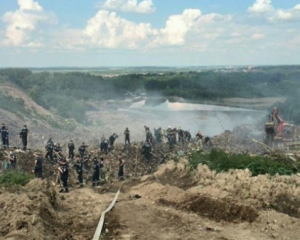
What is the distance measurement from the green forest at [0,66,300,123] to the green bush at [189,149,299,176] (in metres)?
32.9

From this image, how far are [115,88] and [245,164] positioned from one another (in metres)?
68.0

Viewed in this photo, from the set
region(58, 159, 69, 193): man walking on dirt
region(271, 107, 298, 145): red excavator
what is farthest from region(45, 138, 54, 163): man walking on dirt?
region(271, 107, 298, 145): red excavator

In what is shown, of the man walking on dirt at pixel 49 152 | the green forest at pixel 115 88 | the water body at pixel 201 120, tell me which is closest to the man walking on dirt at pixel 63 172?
the man walking on dirt at pixel 49 152

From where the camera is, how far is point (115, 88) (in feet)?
267

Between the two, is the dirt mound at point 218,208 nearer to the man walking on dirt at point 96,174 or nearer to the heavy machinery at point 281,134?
the man walking on dirt at point 96,174

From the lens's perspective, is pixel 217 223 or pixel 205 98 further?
pixel 205 98

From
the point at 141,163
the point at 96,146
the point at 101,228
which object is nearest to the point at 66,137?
the point at 96,146

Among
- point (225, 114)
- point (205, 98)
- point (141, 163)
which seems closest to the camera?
point (141, 163)

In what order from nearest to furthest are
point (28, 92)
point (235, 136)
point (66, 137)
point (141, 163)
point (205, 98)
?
point (141, 163), point (235, 136), point (66, 137), point (28, 92), point (205, 98)

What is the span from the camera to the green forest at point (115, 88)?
53844 mm

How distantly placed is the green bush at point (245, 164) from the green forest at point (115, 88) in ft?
108

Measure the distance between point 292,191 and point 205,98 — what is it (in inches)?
2809

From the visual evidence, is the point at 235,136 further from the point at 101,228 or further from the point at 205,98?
the point at 205,98

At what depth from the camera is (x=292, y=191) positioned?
41.1ft
